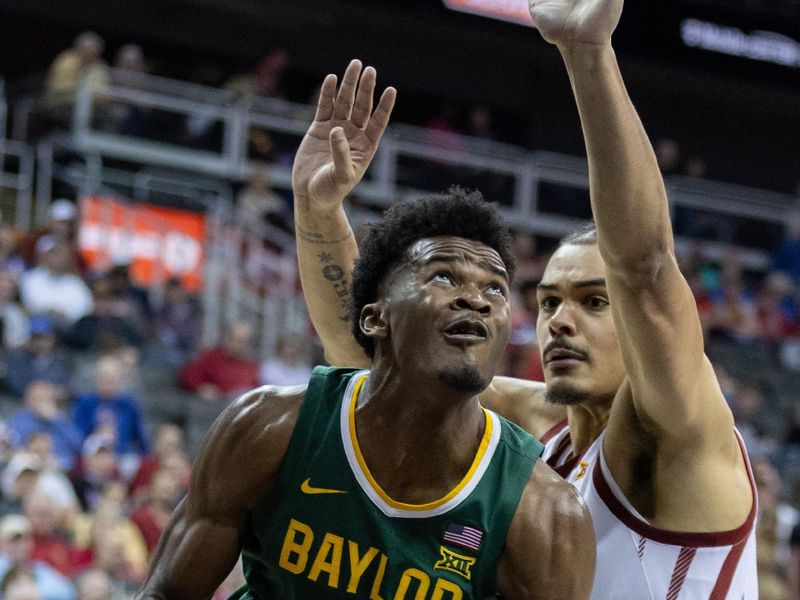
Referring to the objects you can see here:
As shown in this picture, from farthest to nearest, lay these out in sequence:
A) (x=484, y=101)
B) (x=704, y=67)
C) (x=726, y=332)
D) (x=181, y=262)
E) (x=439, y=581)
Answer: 1. (x=484, y=101)
2. (x=704, y=67)
3. (x=726, y=332)
4. (x=181, y=262)
5. (x=439, y=581)

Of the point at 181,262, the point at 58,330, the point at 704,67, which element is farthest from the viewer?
the point at 704,67

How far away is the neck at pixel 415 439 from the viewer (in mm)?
3146

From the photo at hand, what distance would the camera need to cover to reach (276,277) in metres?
12.3

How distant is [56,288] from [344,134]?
671cm

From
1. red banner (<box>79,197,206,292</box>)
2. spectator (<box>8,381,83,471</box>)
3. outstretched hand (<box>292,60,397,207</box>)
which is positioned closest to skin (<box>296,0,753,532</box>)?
outstretched hand (<box>292,60,397,207</box>)

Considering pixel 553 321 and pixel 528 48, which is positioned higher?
pixel 528 48

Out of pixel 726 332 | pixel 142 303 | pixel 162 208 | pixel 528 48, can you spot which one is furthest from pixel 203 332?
pixel 528 48

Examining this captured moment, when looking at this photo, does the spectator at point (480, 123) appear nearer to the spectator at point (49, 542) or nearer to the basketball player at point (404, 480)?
the spectator at point (49, 542)

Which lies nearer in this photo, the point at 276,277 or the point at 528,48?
the point at 276,277

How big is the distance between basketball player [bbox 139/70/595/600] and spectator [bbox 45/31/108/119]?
9.47 meters

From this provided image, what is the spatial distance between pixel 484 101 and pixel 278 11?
9.33ft

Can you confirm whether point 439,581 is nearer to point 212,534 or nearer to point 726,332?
point 212,534

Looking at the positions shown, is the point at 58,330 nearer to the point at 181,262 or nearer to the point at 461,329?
the point at 181,262

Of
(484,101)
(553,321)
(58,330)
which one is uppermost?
(484,101)
